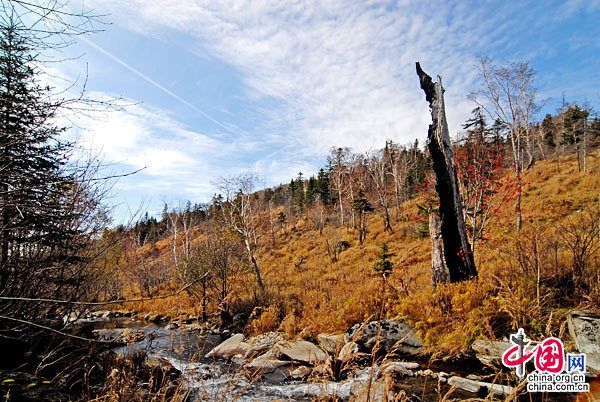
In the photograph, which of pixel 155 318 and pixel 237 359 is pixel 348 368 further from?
pixel 155 318

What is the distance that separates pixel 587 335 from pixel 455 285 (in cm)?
286

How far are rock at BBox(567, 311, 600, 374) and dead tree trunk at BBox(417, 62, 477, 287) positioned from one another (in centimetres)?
276

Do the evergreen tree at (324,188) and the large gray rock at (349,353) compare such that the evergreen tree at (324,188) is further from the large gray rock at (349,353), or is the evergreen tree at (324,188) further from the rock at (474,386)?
the large gray rock at (349,353)

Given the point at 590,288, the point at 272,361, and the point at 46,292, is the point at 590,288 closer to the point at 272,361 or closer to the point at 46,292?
the point at 272,361

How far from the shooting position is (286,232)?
1633 inches

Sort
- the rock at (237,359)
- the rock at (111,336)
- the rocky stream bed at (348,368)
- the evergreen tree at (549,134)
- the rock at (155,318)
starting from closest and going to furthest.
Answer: the rocky stream bed at (348,368) < the rock at (111,336) < the rock at (237,359) < the rock at (155,318) < the evergreen tree at (549,134)

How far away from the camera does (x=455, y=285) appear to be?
25.4 ft

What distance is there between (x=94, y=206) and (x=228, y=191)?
58.3 feet

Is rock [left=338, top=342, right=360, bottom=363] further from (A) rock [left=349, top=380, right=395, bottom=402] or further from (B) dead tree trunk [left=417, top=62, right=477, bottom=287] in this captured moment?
(B) dead tree trunk [left=417, top=62, right=477, bottom=287]

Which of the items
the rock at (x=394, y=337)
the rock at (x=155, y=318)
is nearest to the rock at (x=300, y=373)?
the rock at (x=394, y=337)

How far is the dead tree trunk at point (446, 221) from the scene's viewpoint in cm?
816

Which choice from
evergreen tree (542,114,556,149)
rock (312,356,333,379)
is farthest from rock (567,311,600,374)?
evergreen tree (542,114,556,149)

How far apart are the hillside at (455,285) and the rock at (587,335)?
1.42 feet

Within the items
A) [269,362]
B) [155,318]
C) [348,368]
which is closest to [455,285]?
[348,368]
